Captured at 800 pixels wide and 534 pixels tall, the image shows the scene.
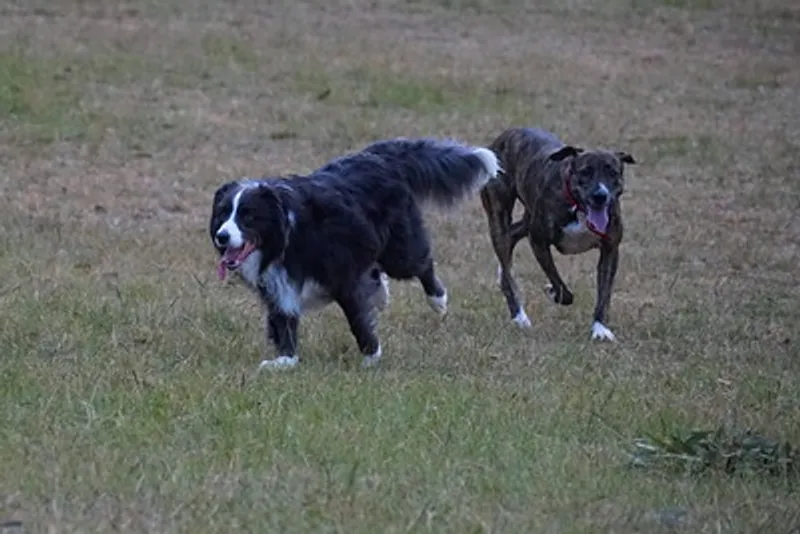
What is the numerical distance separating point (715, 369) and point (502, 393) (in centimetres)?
158

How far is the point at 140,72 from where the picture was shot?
71.9 feet

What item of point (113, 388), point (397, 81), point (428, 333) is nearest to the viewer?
point (113, 388)

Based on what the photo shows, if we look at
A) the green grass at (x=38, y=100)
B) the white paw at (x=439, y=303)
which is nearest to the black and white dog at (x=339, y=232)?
the white paw at (x=439, y=303)

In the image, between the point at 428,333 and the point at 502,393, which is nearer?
the point at 502,393

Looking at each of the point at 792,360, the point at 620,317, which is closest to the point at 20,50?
the point at 620,317

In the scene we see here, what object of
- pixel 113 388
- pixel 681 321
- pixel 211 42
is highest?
pixel 113 388

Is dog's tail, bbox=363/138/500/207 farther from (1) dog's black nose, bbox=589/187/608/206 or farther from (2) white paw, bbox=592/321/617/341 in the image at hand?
(2) white paw, bbox=592/321/617/341

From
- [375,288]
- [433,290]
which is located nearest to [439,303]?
[433,290]

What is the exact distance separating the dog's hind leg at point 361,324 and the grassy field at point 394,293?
0.33 feet

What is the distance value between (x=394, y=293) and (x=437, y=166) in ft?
5.41

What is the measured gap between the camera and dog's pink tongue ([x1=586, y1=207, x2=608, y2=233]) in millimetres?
11164

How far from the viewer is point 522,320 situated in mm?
11430

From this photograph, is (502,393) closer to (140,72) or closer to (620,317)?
(620,317)

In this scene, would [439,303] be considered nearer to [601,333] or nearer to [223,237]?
[601,333]
